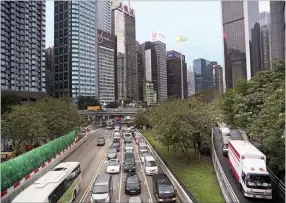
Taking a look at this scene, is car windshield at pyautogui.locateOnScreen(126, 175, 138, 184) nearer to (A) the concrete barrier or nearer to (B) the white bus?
(B) the white bus

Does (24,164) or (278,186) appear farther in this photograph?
(24,164)

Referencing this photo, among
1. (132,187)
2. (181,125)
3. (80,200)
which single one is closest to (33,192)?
(80,200)

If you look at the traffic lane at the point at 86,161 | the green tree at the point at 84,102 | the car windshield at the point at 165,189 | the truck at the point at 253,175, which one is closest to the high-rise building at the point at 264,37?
the green tree at the point at 84,102

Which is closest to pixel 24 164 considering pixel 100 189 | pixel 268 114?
pixel 100 189

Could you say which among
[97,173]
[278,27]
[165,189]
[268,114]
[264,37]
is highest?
[264,37]

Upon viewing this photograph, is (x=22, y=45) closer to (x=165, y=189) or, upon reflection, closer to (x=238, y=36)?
(x=165, y=189)

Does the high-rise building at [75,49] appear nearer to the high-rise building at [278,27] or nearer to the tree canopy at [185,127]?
the high-rise building at [278,27]

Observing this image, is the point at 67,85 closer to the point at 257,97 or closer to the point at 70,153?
the point at 70,153

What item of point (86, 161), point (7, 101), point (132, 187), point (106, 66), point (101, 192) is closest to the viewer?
point (101, 192)
